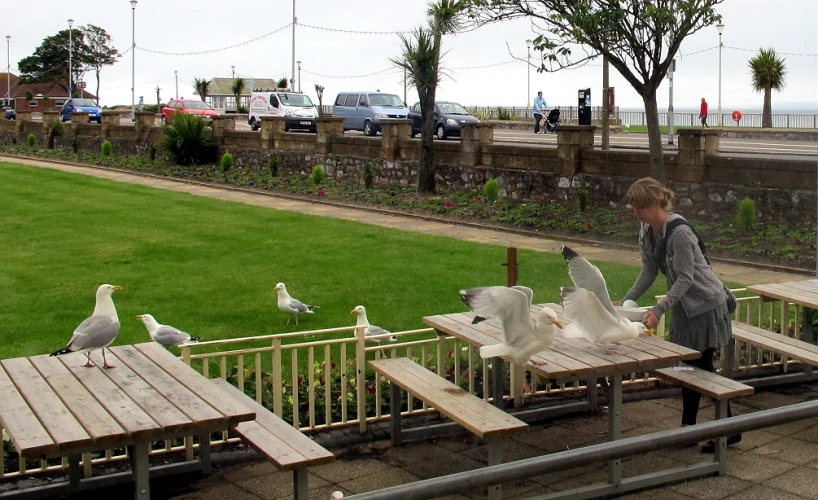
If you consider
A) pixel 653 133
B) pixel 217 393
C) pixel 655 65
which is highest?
pixel 655 65

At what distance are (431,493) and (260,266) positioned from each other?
12071mm

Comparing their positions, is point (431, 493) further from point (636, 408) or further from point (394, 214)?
point (394, 214)

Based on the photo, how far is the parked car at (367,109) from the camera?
34.1 meters

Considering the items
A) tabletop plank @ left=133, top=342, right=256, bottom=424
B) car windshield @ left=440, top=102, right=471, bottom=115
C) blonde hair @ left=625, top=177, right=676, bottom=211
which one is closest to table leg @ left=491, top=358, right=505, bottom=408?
blonde hair @ left=625, top=177, right=676, bottom=211

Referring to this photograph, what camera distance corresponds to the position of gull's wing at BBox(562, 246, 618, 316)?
586 centimetres

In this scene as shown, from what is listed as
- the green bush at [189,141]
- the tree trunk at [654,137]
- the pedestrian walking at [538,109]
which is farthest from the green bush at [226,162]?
the tree trunk at [654,137]

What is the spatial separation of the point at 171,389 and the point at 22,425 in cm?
81

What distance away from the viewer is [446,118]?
31.3 metres

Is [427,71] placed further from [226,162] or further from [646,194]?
[646,194]

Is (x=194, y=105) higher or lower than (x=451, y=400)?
higher

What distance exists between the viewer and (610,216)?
62.2 ft

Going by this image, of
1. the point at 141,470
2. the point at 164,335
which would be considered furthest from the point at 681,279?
the point at 164,335

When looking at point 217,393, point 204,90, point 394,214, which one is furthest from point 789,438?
point 204,90

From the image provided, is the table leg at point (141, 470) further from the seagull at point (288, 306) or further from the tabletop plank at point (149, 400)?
the seagull at point (288, 306)
